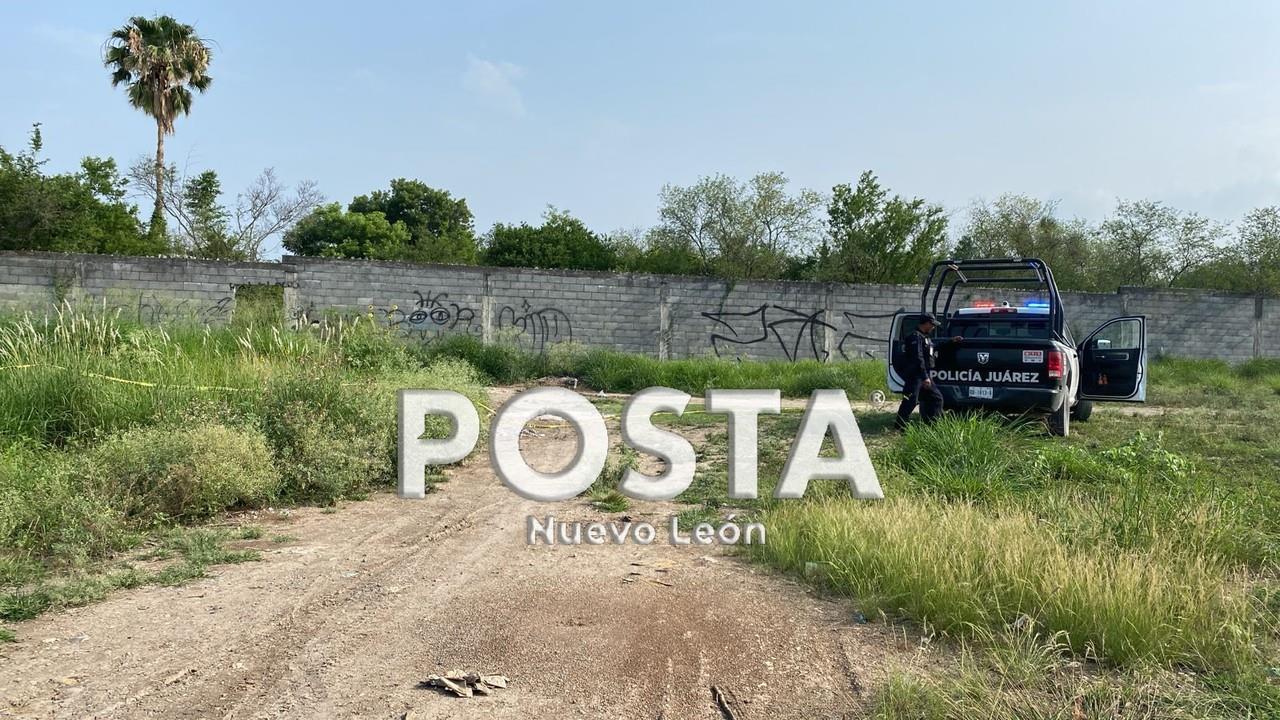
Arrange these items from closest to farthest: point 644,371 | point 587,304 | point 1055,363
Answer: point 1055,363
point 644,371
point 587,304

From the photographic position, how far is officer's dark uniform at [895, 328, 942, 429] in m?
9.00

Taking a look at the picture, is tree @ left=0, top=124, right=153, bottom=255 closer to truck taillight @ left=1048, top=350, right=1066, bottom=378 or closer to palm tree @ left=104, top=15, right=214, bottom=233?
palm tree @ left=104, top=15, right=214, bottom=233

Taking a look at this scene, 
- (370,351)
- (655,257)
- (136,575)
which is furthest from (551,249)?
(136,575)

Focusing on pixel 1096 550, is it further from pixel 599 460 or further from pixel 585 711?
pixel 599 460

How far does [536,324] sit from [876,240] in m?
14.6

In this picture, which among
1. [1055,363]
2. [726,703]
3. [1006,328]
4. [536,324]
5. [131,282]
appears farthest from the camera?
[536,324]

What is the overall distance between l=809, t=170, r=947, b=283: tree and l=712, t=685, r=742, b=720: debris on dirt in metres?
25.4

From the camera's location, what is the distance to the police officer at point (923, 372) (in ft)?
29.6

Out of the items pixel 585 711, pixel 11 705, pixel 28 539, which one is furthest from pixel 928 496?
pixel 28 539

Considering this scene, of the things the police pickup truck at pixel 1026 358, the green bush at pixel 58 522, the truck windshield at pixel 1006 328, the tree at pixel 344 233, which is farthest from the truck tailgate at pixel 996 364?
the tree at pixel 344 233

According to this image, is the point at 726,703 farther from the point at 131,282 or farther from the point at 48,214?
the point at 48,214

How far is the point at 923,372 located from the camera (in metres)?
9.02

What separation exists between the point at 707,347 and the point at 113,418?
44.7 ft

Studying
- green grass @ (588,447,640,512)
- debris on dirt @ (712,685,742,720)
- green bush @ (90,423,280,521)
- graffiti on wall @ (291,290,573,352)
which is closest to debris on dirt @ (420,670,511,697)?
debris on dirt @ (712,685,742,720)
